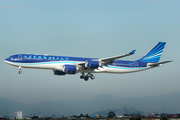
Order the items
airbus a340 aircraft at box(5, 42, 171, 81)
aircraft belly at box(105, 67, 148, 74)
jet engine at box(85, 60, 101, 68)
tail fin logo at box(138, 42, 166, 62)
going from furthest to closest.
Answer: tail fin logo at box(138, 42, 166, 62), aircraft belly at box(105, 67, 148, 74), jet engine at box(85, 60, 101, 68), airbus a340 aircraft at box(5, 42, 171, 81)

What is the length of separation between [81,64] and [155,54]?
83.3 ft

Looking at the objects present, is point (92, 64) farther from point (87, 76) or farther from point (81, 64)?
point (87, 76)

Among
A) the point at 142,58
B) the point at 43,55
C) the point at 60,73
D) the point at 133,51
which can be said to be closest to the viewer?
the point at 133,51

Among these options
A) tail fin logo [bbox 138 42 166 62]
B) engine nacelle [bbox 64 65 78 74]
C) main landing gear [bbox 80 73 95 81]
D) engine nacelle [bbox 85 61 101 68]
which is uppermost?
tail fin logo [bbox 138 42 166 62]

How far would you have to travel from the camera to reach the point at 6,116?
69.5 metres

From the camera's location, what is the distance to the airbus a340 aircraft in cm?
5891

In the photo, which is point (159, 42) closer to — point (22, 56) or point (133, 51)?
point (133, 51)

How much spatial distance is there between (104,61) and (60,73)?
12540 mm

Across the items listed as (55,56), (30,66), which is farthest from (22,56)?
(55,56)

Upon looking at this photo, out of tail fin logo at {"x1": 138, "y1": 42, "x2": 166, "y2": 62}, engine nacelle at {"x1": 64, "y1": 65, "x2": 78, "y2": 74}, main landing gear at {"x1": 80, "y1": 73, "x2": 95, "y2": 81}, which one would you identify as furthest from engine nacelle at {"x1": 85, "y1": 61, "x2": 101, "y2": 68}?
tail fin logo at {"x1": 138, "y1": 42, "x2": 166, "y2": 62}

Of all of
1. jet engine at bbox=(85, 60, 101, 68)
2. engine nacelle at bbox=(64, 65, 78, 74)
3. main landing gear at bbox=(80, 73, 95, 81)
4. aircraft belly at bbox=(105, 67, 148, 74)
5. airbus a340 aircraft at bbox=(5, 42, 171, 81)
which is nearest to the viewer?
airbus a340 aircraft at bbox=(5, 42, 171, 81)

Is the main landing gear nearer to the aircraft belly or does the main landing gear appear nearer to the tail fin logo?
the aircraft belly

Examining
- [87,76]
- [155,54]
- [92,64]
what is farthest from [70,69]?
[155,54]

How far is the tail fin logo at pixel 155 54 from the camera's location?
73944 millimetres
